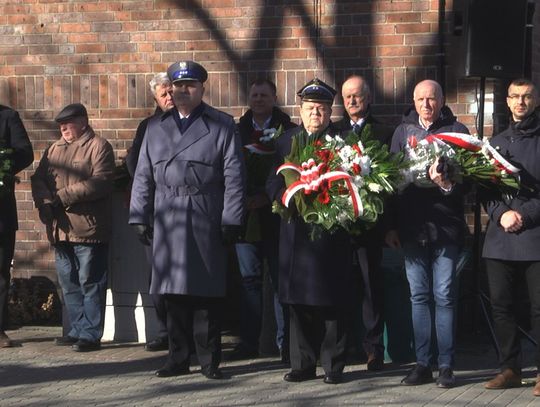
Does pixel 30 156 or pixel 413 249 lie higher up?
pixel 30 156

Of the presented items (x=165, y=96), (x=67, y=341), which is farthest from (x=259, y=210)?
(x=67, y=341)

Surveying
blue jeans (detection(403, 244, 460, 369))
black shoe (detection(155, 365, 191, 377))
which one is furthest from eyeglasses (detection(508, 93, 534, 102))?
black shoe (detection(155, 365, 191, 377))

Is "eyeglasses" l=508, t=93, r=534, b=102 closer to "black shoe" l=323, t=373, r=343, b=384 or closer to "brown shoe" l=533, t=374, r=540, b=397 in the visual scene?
"brown shoe" l=533, t=374, r=540, b=397

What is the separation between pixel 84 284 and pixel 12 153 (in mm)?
1178

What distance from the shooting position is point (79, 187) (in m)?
9.30

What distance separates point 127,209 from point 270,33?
2.00 metres

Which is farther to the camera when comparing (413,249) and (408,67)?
(408,67)

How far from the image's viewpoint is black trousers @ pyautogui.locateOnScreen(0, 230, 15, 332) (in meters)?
9.41

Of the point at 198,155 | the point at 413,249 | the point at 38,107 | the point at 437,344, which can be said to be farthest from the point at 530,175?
the point at 38,107

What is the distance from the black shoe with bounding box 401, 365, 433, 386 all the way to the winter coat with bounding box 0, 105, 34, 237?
346cm

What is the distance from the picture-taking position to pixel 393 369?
28.1 feet

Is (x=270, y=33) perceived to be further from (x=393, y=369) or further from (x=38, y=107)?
(x=393, y=369)

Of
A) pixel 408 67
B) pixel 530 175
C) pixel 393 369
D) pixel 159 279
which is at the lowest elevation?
pixel 393 369

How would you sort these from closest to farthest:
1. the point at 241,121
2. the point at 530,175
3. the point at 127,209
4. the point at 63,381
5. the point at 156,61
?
the point at 530,175 < the point at 63,381 < the point at 241,121 < the point at 127,209 < the point at 156,61
